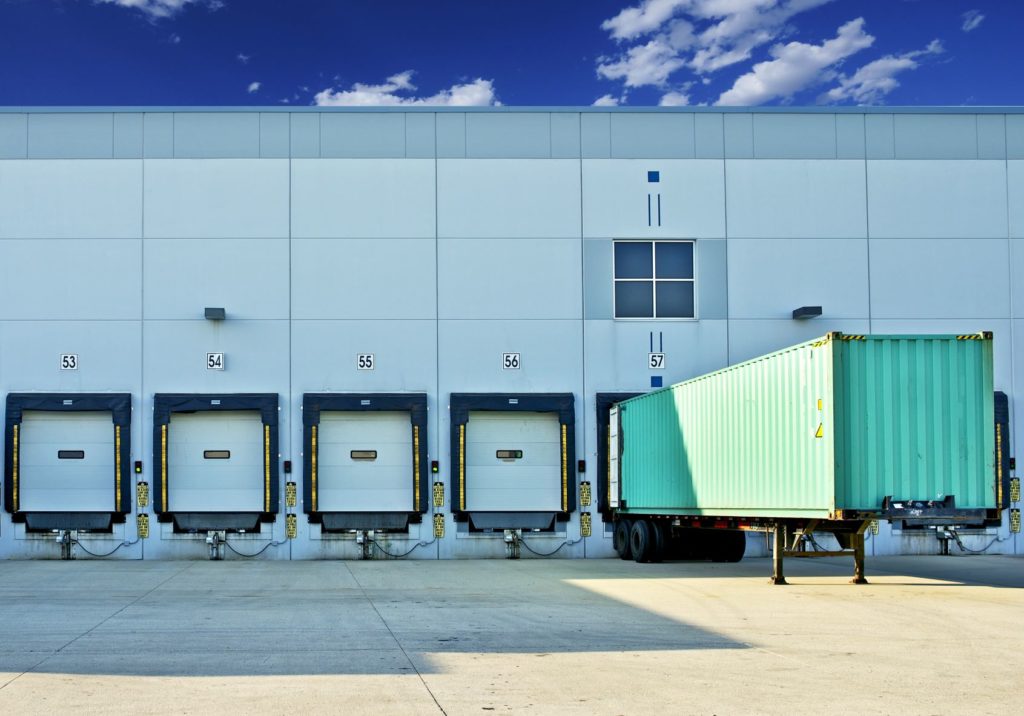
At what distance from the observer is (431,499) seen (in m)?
27.0

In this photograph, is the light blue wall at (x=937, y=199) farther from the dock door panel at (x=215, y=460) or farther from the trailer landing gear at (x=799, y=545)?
the dock door panel at (x=215, y=460)

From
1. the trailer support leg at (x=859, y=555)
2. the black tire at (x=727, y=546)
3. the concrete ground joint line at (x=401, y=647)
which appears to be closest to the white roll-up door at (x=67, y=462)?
the concrete ground joint line at (x=401, y=647)

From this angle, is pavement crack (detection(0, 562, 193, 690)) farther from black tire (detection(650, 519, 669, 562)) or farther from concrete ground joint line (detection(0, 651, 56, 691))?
black tire (detection(650, 519, 669, 562))

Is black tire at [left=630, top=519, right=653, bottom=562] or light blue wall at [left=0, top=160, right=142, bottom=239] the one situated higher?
light blue wall at [left=0, top=160, right=142, bottom=239]

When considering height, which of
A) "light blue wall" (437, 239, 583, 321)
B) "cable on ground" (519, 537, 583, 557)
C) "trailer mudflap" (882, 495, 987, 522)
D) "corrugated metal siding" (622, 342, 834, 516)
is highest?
"light blue wall" (437, 239, 583, 321)

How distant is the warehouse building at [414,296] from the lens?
26891mm

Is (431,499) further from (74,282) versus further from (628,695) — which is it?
(628,695)

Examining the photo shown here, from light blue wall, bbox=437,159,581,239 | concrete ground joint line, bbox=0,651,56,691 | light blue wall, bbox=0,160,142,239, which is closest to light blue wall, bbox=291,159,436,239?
light blue wall, bbox=437,159,581,239

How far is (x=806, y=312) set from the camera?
2742cm

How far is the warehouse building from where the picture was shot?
26.9 m

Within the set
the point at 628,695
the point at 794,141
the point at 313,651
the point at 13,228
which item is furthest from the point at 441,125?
the point at 628,695

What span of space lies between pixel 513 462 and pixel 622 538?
123 inches

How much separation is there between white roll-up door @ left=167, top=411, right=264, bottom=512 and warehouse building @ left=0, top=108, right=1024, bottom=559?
6cm

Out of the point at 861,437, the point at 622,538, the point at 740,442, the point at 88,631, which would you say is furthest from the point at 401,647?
the point at 622,538
